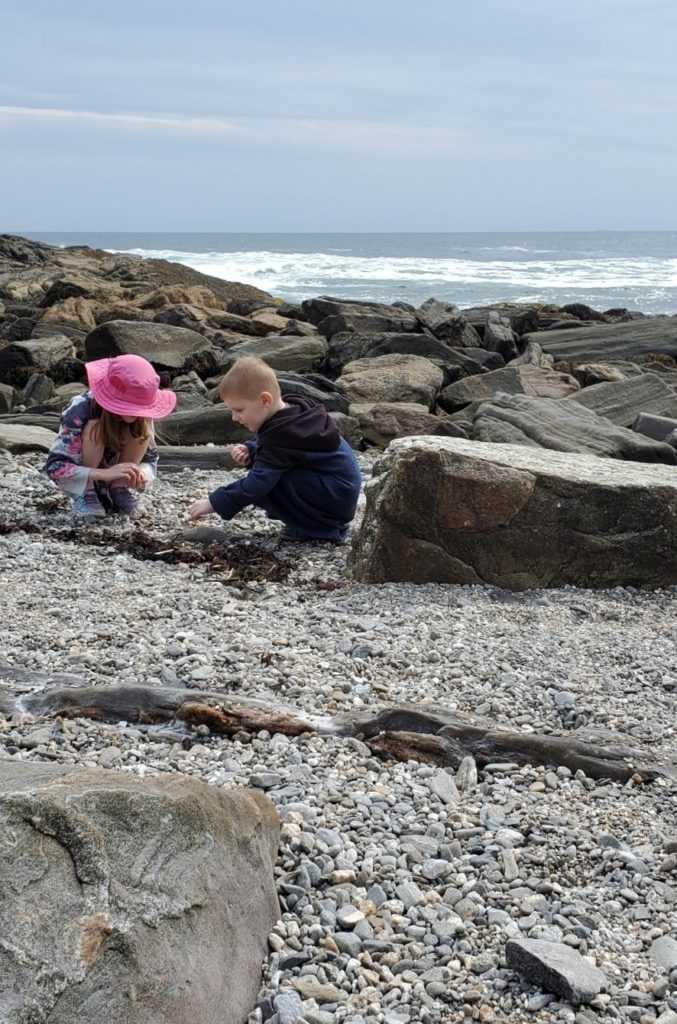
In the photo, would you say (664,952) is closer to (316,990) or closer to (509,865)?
(509,865)

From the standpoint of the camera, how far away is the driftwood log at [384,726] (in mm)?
3836

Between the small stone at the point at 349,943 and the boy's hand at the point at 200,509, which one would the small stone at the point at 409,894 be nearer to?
the small stone at the point at 349,943

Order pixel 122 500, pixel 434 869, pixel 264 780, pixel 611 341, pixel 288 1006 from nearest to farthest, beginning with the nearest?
pixel 288 1006 < pixel 434 869 < pixel 264 780 < pixel 122 500 < pixel 611 341

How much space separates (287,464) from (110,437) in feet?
4.13

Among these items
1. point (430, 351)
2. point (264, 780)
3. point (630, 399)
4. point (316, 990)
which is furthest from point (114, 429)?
point (430, 351)

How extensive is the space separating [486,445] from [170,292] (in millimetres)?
17116

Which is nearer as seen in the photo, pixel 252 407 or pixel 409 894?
pixel 409 894

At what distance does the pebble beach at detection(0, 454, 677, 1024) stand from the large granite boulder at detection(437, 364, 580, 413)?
22.7 feet

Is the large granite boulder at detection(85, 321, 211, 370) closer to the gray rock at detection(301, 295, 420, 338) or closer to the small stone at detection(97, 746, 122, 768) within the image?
the gray rock at detection(301, 295, 420, 338)

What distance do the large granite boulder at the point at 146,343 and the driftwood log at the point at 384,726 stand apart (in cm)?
978

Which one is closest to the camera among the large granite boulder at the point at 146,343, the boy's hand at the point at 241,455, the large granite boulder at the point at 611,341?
the boy's hand at the point at 241,455

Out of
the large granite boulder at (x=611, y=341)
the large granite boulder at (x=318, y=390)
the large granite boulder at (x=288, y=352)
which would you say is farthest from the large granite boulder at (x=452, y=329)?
the large granite boulder at (x=318, y=390)

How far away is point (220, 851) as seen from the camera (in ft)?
8.13

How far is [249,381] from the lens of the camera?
6582 mm
